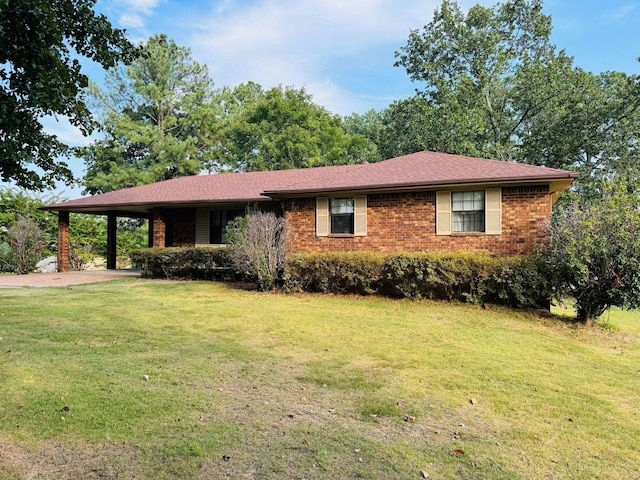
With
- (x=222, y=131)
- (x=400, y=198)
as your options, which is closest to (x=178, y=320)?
→ (x=400, y=198)

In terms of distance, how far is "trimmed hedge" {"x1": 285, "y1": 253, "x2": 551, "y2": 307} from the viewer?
9.60 m

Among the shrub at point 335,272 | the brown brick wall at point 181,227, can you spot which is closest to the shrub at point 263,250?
the shrub at point 335,272

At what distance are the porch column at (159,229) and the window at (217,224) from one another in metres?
1.83

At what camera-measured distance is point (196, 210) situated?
59.0 ft

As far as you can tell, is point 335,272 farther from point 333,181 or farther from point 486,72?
point 486,72

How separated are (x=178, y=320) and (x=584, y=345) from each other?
293 inches

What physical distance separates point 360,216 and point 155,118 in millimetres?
23678

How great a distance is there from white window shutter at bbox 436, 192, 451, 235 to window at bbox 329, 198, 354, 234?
2530 mm

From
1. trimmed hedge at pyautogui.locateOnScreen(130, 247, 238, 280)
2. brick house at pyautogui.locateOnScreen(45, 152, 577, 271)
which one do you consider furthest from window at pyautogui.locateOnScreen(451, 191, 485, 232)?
trimmed hedge at pyautogui.locateOnScreen(130, 247, 238, 280)

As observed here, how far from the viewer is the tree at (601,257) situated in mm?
8352

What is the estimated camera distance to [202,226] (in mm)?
17859

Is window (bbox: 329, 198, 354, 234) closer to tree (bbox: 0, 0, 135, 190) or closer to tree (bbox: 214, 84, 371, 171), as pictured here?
tree (bbox: 0, 0, 135, 190)

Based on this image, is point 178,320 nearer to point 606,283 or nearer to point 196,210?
point 606,283

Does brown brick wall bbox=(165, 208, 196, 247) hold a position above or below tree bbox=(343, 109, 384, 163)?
below
